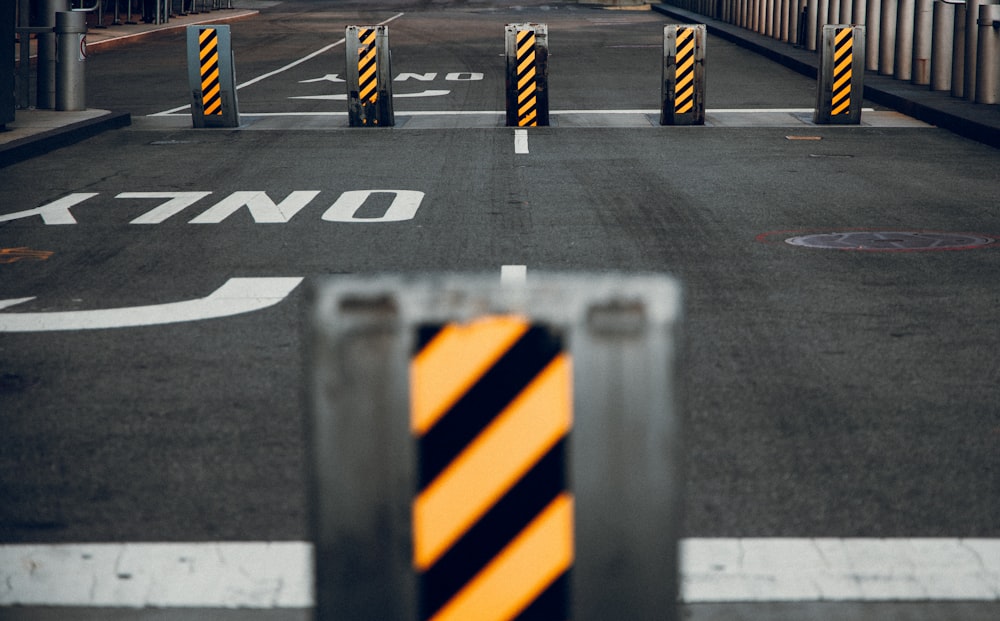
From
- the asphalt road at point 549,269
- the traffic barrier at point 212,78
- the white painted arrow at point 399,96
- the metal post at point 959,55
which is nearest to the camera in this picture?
the asphalt road at point 549,269

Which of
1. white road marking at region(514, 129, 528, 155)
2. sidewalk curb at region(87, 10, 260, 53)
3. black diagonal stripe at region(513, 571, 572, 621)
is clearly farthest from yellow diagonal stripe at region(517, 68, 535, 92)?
sidewalk curb at region(87, 10, 260, 53)

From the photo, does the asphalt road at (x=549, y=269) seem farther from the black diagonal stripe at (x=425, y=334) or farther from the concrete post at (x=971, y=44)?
the concrete post at (x=971, y=44)

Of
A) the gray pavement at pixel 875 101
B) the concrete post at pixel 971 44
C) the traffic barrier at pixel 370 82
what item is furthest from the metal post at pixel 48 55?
the concrete post at pixel 971 44

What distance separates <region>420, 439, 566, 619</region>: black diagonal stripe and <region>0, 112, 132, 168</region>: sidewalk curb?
1292 centimetres

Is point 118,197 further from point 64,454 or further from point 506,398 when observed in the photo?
point 506,398

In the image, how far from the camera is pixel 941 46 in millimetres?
20484

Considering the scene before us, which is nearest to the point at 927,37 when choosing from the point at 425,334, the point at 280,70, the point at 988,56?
the point at 988,56

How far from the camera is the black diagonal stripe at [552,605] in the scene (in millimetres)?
2217

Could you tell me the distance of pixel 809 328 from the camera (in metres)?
7.08

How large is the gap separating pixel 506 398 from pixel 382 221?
8492 millimetres

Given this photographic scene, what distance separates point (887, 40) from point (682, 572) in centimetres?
A: 2185

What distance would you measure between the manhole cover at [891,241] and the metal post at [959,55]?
10.2 m

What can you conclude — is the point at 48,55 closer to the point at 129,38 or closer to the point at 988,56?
the point at 988,56

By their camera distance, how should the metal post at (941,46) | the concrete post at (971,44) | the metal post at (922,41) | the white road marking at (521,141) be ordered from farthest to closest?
the metal post at (922,41)
the metal post at (941,46)
the concrete post at (971,44)
the white road marking at (521,141)
